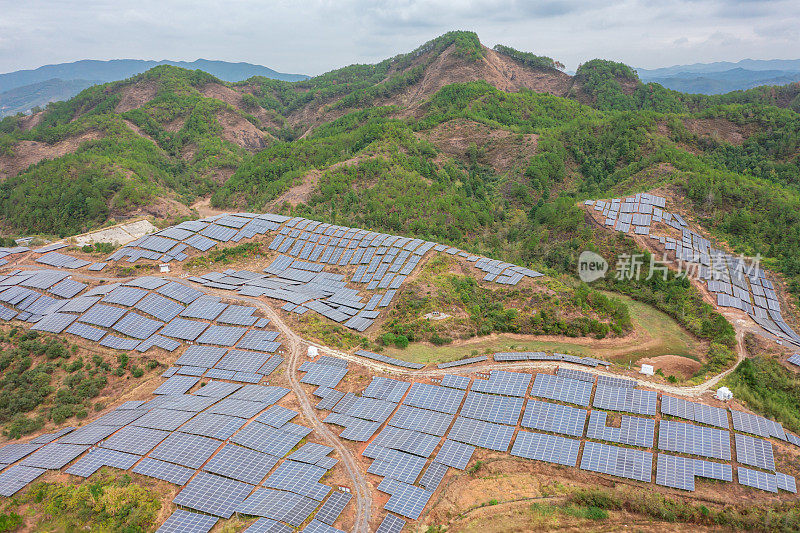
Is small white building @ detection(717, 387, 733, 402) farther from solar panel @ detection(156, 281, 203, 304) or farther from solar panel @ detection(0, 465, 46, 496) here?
solar panel @ detection(156, 281, 203, 304)

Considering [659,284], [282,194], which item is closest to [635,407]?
[659,284]

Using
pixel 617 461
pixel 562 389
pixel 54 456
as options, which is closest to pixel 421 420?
pixel 562 389

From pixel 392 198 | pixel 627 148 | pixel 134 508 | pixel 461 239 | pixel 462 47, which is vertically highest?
pixel 462 47

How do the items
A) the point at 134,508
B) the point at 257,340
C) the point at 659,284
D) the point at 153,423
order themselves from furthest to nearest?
the point at 659,284 → the point at 257,340 → the point at 153,423 → the point at 134,508

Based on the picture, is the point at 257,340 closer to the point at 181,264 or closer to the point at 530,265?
the point at 181,264

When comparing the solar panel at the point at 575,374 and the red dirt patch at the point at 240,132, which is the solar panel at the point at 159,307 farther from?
the red dirt patch at the point at 240,132
